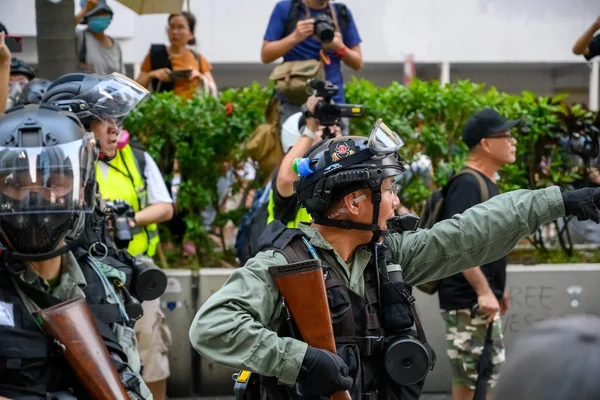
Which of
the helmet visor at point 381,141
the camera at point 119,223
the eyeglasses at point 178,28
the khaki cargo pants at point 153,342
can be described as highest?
the eyeglasses at point 178,28

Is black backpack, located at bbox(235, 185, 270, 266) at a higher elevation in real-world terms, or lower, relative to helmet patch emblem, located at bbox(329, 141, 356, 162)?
lower

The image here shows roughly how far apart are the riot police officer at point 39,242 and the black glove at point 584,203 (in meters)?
1.64

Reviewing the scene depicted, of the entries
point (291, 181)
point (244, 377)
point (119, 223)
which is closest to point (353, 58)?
point (291, 181)

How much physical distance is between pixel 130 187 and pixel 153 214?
9.2 inches

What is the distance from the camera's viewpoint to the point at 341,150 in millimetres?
3387

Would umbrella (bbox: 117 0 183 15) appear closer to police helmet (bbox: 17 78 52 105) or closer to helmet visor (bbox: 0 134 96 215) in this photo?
police helmet (bbox: 17 78 52 105)

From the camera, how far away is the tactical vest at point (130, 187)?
5.32 m

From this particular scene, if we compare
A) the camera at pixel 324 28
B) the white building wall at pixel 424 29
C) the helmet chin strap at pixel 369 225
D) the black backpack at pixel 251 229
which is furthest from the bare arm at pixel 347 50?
the white building wall at pixel 424 29

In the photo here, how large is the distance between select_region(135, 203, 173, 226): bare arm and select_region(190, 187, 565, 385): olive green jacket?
225 centimetres

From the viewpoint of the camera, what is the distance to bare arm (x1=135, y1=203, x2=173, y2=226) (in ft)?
18.2

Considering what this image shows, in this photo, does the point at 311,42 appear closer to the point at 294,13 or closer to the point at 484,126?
the point at 294,13

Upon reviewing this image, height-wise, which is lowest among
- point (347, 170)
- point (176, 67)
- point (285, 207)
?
point (285, 207)

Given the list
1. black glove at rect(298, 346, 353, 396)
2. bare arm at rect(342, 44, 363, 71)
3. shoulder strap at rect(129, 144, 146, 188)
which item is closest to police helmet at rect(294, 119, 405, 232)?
black glove at rect(298, 346, 353, 396)

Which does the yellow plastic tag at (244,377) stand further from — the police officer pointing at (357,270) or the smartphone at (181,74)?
the smartphone at (181,74)
